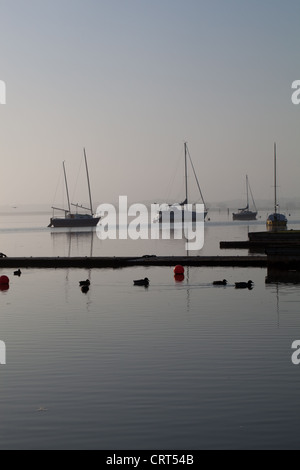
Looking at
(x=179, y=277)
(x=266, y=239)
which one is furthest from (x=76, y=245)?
(x=179, y=277)

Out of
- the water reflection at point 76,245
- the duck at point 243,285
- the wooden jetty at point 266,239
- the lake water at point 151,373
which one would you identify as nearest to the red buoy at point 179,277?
the duck at point 243,285

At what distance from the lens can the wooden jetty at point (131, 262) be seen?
60.1m

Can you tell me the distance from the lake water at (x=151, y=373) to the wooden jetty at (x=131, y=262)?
59.3ft

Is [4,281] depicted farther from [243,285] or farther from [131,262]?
[243,285]

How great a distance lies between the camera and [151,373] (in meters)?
21.7

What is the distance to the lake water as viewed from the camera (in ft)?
51.7

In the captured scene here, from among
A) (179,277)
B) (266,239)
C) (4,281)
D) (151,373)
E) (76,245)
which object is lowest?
(151,373)

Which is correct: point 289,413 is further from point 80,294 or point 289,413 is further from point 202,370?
point 80,294

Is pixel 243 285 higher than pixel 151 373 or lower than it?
higher

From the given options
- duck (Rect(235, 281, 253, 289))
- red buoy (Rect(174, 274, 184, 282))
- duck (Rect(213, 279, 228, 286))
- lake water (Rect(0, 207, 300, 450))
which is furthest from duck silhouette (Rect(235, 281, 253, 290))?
red buoy (Rect(174, 274, 184, 282))

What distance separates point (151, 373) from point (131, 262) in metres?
42.0

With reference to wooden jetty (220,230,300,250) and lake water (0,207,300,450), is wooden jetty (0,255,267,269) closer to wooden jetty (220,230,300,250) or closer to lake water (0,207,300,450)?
wooden jetty (220,230,300,250)

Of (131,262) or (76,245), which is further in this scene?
Result: (76,245)
